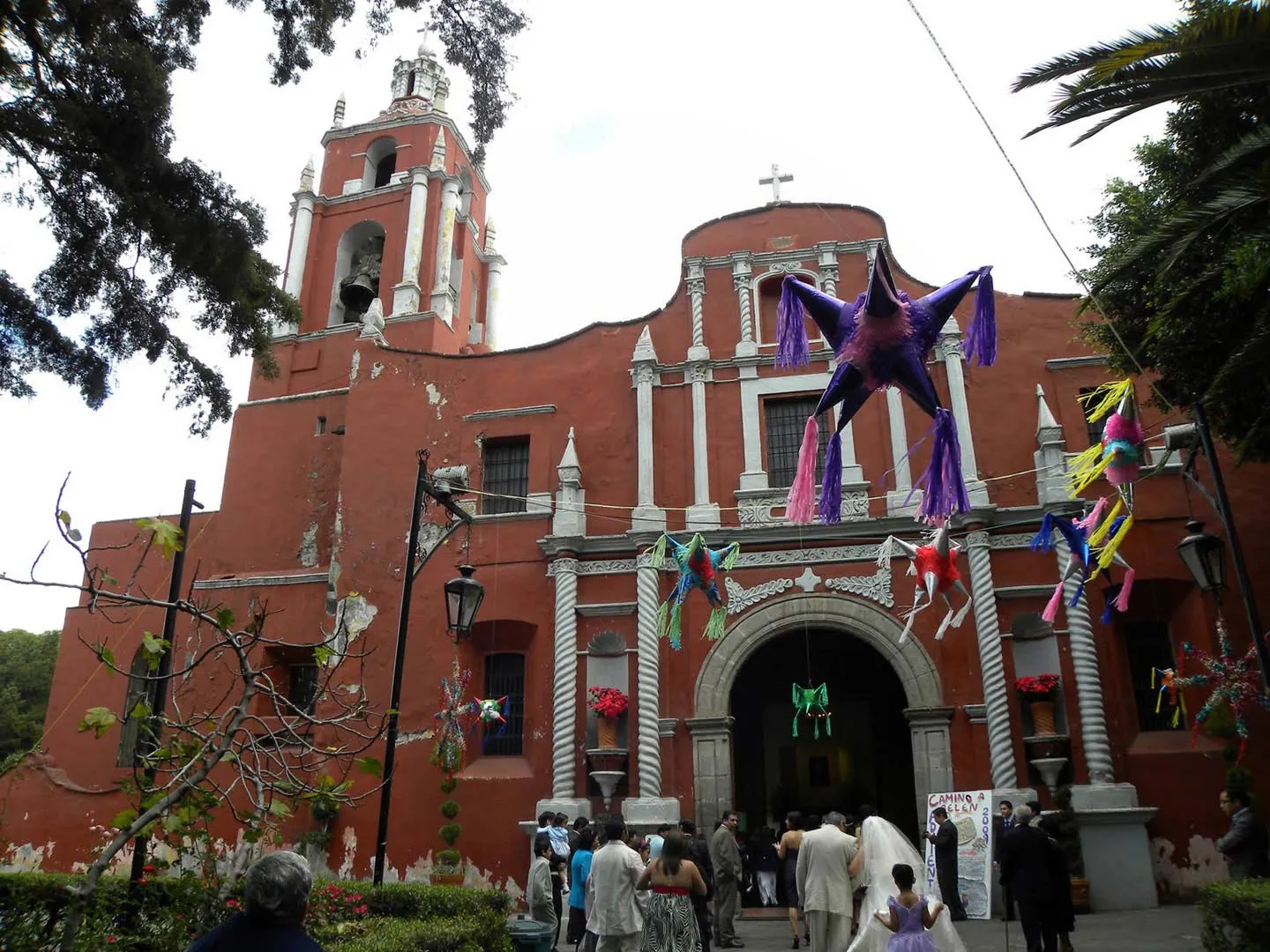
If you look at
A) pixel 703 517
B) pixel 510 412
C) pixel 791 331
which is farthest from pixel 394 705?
pixel 510 412

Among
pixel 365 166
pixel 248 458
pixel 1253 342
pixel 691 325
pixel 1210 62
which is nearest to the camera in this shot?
pixel 1210 62

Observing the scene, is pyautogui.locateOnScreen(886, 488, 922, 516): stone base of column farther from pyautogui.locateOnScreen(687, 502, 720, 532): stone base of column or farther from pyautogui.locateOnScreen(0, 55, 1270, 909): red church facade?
pyautogui.locateOnScreen(687, 502, 720, 532): stone base of column

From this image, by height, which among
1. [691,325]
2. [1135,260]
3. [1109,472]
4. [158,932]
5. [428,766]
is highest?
[691,325]

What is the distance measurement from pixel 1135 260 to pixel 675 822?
906 centimetres

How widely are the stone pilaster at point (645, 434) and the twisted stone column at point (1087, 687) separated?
19.6 feet

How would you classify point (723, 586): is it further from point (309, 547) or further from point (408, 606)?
point (309, 547)

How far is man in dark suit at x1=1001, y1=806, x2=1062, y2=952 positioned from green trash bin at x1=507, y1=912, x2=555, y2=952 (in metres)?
4.00

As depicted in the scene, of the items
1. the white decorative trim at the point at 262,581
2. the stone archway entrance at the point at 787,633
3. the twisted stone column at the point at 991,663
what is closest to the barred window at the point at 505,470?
the white decorative trim at the point at 262,581

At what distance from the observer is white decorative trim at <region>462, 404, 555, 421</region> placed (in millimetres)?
16656

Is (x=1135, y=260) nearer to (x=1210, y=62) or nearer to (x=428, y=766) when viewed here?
(x=1210, y=62)

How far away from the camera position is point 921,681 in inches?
545

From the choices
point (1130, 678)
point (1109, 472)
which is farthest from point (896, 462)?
point (1109, 472)

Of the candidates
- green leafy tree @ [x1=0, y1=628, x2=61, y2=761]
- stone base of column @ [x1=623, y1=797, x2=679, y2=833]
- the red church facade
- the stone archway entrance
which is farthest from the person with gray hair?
green leafy tree @ [x1=0, y1=628, x2=61, y2=761]

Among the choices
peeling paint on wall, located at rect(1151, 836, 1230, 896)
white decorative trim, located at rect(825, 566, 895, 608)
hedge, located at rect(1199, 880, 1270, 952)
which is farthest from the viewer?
white decorative trim, located at rect(825, 566, 895, 608)
